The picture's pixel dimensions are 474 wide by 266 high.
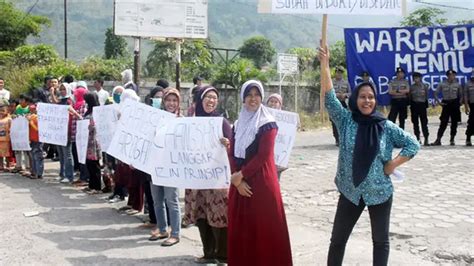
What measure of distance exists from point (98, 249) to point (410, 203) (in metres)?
4.00

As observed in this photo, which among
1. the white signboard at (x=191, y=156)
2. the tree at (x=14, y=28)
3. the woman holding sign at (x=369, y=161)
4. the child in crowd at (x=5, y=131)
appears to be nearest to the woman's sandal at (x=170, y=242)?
the white signboard at (x=191, y=156)

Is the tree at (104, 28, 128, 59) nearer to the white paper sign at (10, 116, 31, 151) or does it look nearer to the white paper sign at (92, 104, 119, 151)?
the white paper sign at (10, 116, 31, 151)

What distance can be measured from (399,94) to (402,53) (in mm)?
1487

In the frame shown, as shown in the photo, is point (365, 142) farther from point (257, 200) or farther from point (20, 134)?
point (20, 134)

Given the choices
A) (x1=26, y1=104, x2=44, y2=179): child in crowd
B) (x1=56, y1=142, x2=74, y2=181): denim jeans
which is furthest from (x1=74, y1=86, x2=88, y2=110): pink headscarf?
(x1=26, y1=104, x2=44, y2=179): child in crowd

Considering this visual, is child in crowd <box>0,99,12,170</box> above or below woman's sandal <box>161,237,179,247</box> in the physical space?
above

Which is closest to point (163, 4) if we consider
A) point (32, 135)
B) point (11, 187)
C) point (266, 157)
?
point (32, 135)

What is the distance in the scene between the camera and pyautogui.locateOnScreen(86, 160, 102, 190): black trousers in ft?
27.3

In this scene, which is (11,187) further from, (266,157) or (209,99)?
(266,157)

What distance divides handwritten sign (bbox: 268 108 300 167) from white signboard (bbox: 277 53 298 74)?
1195 cm

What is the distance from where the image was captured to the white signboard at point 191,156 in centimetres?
492

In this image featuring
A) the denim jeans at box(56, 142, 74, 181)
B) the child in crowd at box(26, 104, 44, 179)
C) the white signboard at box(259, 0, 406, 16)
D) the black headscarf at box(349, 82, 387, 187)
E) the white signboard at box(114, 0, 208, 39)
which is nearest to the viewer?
the black headscarf at box(349, 82, 387, 187)

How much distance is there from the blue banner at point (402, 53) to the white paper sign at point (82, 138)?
7.08 metres

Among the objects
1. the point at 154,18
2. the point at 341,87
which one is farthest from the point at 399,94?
the point at 154,18
